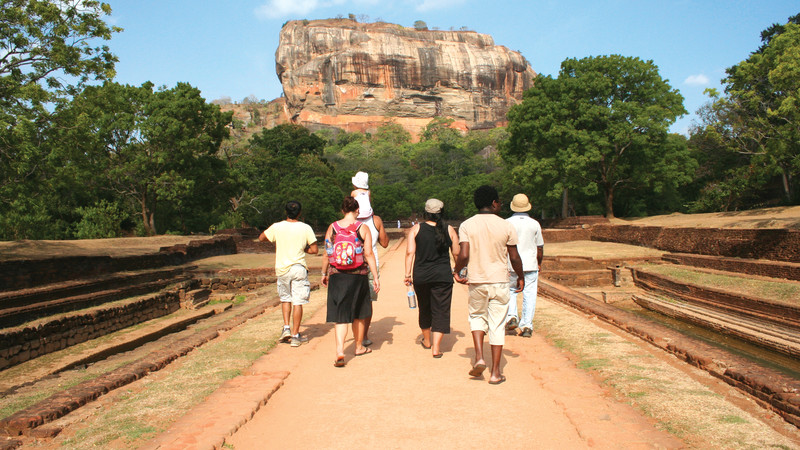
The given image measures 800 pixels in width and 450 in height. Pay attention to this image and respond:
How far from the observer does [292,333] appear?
6.24 meters

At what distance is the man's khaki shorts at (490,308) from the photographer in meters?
4.65

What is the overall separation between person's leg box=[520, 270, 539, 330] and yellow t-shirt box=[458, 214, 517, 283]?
1.64 m

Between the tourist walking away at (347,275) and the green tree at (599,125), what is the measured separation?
24.8 meters

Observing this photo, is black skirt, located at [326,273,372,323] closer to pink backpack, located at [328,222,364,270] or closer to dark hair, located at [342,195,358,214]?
pink backpack, located at [328,222,364,270]

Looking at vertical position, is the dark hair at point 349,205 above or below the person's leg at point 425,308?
above

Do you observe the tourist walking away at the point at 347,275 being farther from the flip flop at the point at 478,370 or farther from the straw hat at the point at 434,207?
the flip flop at the point at 478,370

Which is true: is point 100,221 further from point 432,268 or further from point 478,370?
point 478,370

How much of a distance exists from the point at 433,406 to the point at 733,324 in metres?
7.55

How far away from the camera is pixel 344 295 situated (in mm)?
5289

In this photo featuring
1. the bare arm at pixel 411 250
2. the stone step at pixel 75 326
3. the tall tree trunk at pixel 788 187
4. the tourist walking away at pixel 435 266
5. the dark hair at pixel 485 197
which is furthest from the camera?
the tall tree trunk at pixel 788 187

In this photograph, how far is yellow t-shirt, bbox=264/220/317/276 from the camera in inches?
240

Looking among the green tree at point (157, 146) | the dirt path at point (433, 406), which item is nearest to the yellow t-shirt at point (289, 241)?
the dirt path at point (433, 406)

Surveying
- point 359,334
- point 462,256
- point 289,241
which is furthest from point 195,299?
point 462,256

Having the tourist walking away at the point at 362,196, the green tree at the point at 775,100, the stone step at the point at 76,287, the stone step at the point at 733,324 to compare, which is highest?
the green tree at the point at 775,100
